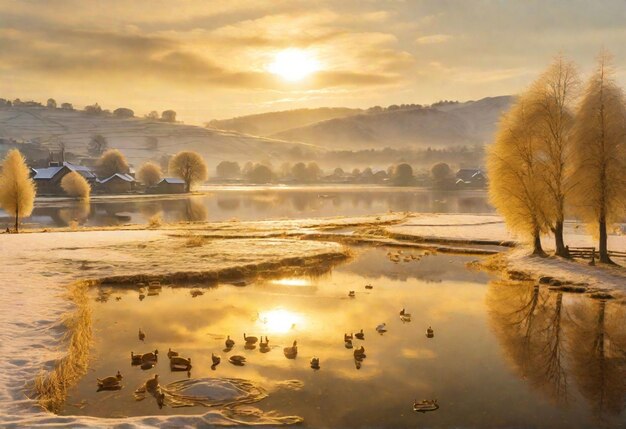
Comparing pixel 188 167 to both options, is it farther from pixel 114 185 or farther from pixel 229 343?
pixel 229 343

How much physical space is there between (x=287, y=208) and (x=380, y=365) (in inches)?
3123

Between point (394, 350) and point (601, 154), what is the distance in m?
21.8

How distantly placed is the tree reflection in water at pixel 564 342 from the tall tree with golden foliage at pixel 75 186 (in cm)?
10950

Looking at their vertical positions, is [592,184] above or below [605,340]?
above

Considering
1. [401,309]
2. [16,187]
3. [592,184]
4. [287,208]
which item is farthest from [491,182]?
[287,208]

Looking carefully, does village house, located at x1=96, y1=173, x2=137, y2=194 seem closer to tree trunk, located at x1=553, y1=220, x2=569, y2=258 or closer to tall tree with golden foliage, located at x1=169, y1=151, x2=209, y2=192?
tall tree with golden foliage, located at x1=169, y1=151, x2=209, y2=192

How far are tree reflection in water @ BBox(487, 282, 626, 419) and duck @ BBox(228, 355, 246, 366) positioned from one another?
9671 mm

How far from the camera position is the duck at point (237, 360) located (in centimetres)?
1711

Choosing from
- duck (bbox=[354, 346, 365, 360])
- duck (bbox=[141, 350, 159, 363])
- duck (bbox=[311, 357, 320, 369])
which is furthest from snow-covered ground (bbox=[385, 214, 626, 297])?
duck (bbox=[141, 350, 159, 363])

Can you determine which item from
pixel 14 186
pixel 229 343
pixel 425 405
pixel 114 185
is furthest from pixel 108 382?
pixel 114 185

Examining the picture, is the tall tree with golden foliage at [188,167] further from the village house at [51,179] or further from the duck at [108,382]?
the duck at [108,382]

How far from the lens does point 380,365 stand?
56.4 ft

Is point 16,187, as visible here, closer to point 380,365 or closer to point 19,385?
point 19,385

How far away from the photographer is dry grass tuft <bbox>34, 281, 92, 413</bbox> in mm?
Result: 14617
